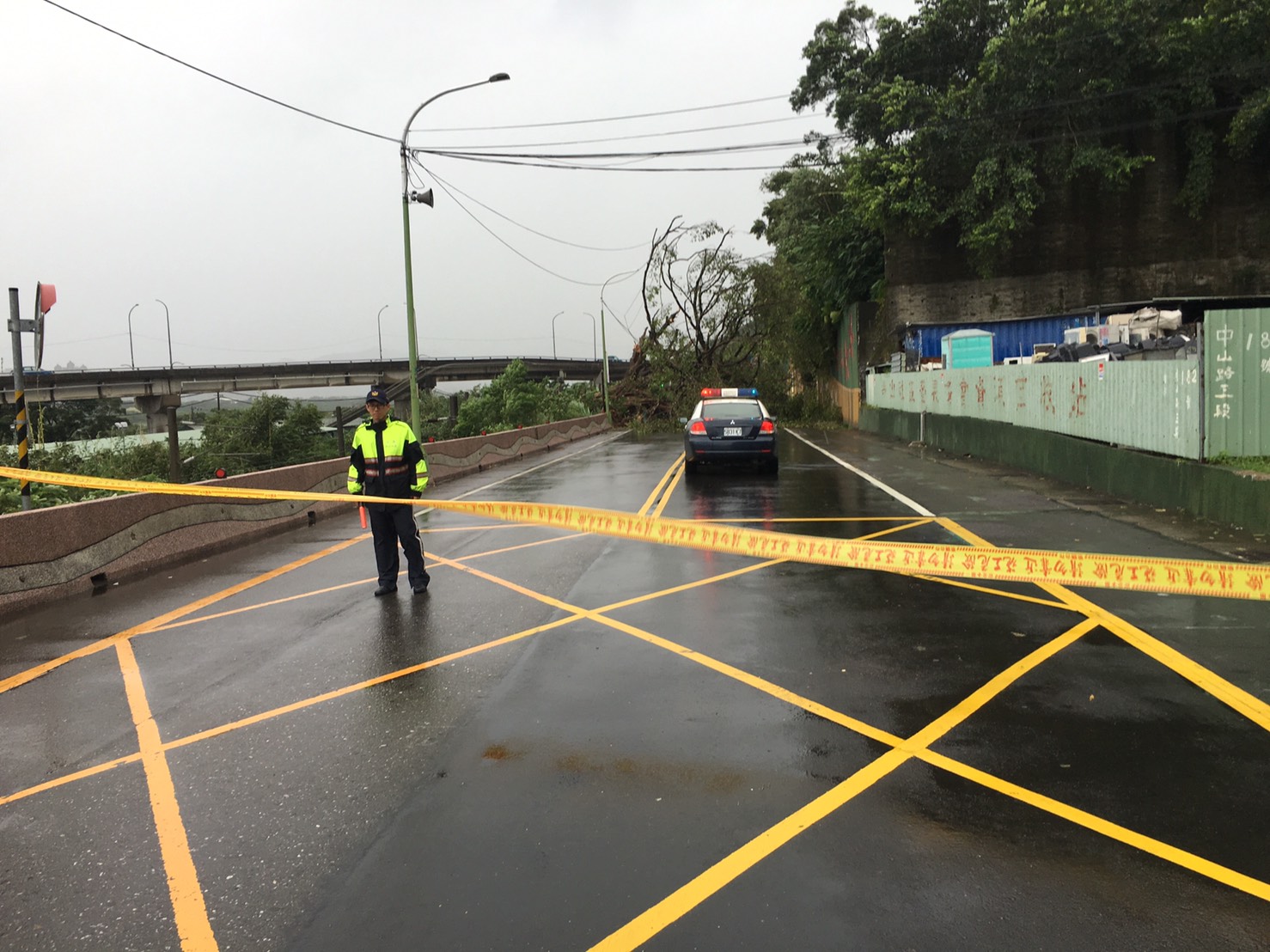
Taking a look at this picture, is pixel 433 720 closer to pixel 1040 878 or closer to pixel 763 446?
pixel 1040 878

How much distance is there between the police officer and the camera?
8.14m

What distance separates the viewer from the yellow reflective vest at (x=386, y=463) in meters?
8.16

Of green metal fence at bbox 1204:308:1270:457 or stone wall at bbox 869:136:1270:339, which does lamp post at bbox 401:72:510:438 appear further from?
stone wall at bbox 869:136:1270:339

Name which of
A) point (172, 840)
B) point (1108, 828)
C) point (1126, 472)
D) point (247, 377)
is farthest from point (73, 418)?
point (1108, 828)

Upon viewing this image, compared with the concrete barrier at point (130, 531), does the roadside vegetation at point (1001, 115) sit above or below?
above

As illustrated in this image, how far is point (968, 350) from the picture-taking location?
33.6 meters

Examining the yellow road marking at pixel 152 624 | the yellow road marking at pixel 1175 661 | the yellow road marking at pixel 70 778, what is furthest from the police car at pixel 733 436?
the yellow road marking at pixel 70 778

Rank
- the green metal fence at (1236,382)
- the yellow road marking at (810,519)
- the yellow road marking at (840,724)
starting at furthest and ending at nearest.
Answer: the yellow road marking at (810,519)
the green metal fence at (1236,382)
the yellow road marking at (840,724)

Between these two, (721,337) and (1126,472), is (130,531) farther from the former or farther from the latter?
(721,337)

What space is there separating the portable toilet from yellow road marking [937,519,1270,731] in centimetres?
2727

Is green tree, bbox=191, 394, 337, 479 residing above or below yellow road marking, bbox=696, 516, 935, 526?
above

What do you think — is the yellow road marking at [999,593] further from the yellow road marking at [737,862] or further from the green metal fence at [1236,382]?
the green metal fence at [1236,382]

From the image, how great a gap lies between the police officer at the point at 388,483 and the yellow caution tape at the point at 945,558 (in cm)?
17

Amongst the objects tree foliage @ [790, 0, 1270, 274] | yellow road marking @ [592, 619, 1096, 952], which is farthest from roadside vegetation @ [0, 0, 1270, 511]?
yellow road marking @ [592, 619, 1096, 952]
